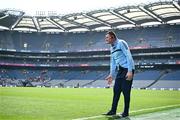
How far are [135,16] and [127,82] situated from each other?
55.9 meters

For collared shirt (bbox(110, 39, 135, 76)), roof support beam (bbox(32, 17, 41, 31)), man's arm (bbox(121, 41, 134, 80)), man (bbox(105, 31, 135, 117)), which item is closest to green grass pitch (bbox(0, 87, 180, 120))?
man (bbox(105, 31, 135, 117))

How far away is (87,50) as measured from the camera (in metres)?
73.6

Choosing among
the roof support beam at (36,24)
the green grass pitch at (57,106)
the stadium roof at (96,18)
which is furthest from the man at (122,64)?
the roof support beam at (36,24)

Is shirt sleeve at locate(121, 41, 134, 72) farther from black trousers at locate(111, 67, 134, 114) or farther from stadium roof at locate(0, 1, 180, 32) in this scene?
stadium roof at locate(0, 1, 180, 32)

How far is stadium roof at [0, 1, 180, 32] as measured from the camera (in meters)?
57.4

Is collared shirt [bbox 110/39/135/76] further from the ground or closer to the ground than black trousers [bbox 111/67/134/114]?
further from the ground

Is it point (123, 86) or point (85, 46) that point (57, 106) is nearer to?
point (123, 86)

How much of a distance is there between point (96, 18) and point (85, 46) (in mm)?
11853

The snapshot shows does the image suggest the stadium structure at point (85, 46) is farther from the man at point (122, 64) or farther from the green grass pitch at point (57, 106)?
the man at point (122, 64)

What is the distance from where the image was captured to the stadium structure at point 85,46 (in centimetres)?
6119

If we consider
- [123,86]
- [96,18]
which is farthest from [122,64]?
[96,18]

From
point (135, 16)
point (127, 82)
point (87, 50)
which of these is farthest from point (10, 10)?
point (127, 82)

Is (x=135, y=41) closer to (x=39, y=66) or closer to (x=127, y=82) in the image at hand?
(x=39, y=66)

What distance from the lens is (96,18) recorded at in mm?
64562
